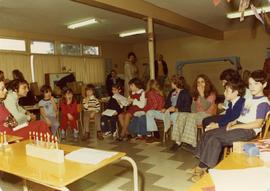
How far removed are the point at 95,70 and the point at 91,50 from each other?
738 mm

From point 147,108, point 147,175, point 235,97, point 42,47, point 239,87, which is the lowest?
point 147,175

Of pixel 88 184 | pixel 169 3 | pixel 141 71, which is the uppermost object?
pixel 169 3

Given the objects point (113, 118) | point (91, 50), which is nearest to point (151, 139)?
point (113, 118)

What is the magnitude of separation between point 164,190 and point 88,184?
83cm

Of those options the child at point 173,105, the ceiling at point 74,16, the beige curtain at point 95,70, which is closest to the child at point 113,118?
the child at point 173,105

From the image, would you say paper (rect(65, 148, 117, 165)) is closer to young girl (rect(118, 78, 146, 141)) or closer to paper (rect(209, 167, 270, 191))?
paper (rect(209, 167, 270, 191))

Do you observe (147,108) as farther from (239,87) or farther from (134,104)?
(239,87)

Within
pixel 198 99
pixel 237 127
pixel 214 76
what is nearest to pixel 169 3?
pixel 198 99

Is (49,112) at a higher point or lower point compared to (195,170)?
higher

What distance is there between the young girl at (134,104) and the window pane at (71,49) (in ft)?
14.9

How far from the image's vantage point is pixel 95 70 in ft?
31.4

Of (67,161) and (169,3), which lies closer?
(67,161)

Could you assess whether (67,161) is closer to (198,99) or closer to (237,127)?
(237,127)

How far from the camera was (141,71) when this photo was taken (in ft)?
37.0
